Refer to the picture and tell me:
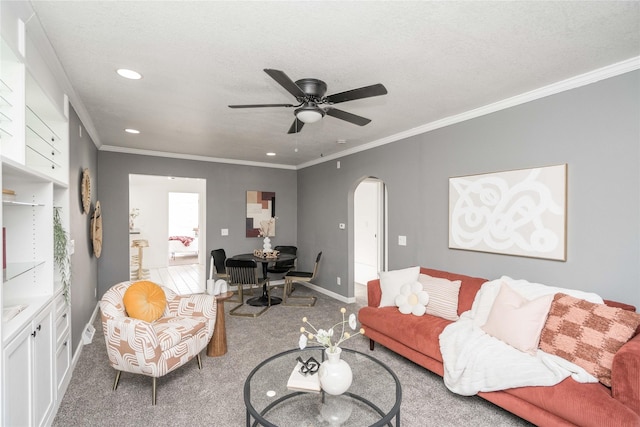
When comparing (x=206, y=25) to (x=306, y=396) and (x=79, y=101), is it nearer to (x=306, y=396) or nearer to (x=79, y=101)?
(x=79, y=101)

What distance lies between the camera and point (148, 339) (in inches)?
91.4

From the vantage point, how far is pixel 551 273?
2721 millimetres

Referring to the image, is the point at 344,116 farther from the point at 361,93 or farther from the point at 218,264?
the point at 218,264

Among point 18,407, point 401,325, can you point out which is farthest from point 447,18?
point 18,407

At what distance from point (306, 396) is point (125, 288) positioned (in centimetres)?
188

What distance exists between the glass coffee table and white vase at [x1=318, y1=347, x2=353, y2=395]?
0.57 ft

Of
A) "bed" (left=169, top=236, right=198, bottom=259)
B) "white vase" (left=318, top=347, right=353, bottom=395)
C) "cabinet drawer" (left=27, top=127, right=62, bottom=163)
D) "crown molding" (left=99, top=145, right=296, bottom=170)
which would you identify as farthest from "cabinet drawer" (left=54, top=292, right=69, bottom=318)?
"bed" (left=169, top=236, right=198, bottom=259)

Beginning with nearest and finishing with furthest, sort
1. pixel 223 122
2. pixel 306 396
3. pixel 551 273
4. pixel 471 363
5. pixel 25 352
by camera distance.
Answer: pixel 25 352, pixel 306 396, pixel 471 363, pixel 551 273, pixel 223 122

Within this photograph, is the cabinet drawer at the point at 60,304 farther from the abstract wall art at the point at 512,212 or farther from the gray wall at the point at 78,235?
the abstract wall art at the point at 512,212

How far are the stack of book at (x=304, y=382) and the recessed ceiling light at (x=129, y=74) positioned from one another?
2550mm

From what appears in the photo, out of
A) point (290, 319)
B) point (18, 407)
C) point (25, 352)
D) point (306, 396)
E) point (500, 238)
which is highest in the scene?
point (500, 238)

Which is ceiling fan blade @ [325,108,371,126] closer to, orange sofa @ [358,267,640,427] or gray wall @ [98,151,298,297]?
orange sofa @ [358,267,640,427]

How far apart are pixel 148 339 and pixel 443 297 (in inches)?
103

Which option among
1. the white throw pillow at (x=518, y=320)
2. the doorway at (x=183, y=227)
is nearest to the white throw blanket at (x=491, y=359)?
the white throw pillow at (x=518, y=320)
